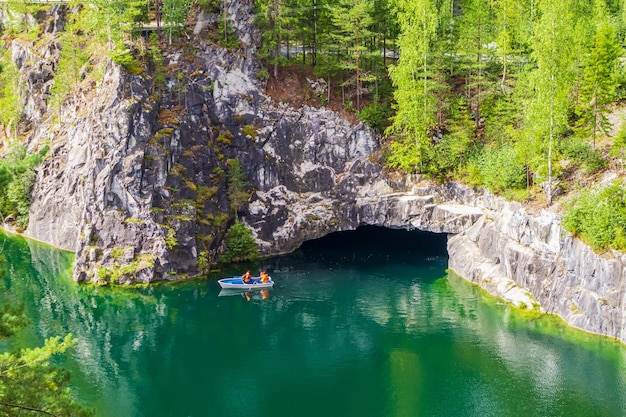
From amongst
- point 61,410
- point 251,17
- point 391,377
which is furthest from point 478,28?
point 61,410

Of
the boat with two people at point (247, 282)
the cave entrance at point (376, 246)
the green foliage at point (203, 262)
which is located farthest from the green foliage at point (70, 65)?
the cave entrance at point (376, 246)

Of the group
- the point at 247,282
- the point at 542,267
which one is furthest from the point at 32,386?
the point at 542,267

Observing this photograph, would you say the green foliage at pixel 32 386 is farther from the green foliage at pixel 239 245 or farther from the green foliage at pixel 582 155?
the green foliage at pixel 582 155

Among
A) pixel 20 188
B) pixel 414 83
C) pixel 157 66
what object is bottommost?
pixel 20 188

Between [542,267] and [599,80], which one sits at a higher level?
[599,80]

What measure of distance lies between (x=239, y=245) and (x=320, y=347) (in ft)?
56.6

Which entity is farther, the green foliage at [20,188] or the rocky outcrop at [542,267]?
the green foliage at [20,188]

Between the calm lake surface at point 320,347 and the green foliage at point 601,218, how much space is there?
19.5 feet

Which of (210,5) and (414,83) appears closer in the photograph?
(414,83)

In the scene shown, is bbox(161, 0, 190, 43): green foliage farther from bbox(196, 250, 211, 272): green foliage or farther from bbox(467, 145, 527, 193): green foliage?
bbox(467, 145, 527, 193): green foliage

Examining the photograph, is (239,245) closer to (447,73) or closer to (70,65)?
(70,65)

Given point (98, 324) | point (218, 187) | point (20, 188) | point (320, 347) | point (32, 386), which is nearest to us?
point (32, 386)

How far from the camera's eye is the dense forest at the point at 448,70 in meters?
48.6

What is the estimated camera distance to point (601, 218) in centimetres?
4097
